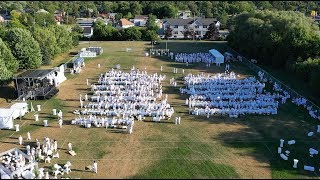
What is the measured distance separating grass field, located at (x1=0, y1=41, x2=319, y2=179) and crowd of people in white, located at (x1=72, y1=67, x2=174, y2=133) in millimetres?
847

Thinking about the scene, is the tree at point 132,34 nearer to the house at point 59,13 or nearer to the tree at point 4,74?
the tree at point 4,74

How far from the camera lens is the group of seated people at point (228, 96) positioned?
27062mm

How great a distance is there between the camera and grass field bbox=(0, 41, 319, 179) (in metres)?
18.6

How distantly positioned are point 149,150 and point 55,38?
31.4 metres

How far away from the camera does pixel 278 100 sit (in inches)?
1193

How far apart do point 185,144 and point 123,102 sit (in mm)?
9139

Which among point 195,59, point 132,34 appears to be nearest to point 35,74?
point 195,59

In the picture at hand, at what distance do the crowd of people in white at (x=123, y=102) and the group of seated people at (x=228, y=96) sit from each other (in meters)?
2.56

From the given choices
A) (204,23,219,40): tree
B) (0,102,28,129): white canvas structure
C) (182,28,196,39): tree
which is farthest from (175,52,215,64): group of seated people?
(0,102,28,129): white canvas structure

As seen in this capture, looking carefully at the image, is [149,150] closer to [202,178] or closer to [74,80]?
[202,178]

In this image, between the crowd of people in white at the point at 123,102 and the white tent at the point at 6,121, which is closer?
the white tent at the point at 6,121

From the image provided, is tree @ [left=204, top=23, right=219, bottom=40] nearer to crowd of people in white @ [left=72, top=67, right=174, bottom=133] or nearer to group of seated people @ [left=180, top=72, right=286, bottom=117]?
group of seated people @ [left=180, top=72, right=286, bottom=117]

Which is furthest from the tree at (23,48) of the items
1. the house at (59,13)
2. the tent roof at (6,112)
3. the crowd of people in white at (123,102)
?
the house at (59,13)

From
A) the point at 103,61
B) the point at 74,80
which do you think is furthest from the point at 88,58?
the point at 74,80
